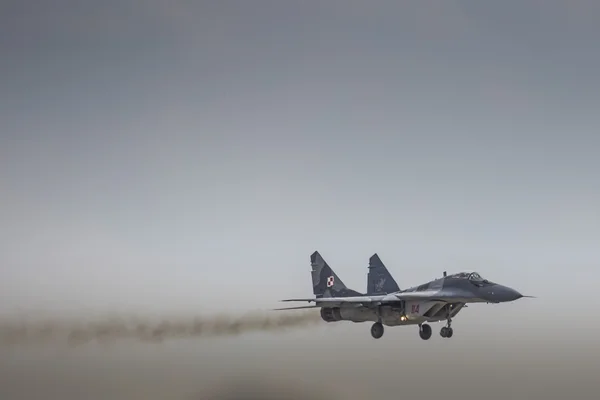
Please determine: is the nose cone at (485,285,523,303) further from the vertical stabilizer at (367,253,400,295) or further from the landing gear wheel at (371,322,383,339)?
the vertical stabilizer at (367,253,400,295)

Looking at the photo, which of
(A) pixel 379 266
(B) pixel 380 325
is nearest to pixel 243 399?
(B) pixel 380 325

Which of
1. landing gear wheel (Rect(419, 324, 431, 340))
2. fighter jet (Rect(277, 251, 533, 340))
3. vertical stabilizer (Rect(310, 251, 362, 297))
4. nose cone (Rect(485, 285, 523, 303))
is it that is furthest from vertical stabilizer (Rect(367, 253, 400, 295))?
nose cone (Rect(485, 285, 523, 303))

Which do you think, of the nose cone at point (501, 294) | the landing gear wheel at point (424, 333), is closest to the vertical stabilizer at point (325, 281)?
the landing gear wheel at point (424, 333)

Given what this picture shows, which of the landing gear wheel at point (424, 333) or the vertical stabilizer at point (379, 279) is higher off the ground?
the vertical stabilizer at point (379, 279)

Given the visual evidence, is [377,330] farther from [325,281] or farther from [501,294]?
[501,294]

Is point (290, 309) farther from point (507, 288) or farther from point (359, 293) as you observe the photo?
point (507, 288)

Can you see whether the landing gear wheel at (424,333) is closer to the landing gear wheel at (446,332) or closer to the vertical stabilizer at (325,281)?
the landing gear wheel at (446,332)

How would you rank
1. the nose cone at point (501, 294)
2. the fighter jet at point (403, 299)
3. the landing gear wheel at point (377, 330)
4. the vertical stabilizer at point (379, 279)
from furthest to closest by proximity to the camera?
the vertical stabilizer at point (379, 279)
the landing gear wheel at point (377, 330)
the fighter jet at point (403, 299)
the nose cone at point (501, 294)

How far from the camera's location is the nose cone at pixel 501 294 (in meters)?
60.9

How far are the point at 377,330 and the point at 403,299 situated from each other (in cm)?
479

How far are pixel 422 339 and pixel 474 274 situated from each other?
28.2 feet

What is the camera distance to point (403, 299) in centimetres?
6619

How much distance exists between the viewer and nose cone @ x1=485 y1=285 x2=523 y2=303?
200 ft

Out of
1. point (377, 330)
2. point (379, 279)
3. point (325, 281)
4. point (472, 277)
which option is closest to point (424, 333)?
point (377, 330)
